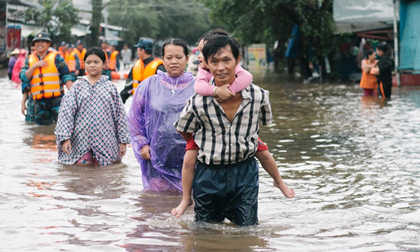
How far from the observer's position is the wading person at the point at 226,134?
440cm

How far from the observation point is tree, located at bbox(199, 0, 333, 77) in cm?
2738

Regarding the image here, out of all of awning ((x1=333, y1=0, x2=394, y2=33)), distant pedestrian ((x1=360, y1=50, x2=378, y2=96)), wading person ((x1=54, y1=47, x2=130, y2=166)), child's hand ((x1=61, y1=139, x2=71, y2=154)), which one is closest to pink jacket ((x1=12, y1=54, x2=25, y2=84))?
awning ((x1=333, y1=0, x2=394, y2=33))

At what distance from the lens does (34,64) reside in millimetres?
10531

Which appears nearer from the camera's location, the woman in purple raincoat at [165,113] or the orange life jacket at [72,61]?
the woman in purple raincoat at [165,113]

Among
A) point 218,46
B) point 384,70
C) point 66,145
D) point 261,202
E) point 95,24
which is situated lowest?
point 261,202

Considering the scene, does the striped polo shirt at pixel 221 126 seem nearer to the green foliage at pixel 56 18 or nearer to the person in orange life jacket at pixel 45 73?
the person in orange life jacket at pixel 45 73

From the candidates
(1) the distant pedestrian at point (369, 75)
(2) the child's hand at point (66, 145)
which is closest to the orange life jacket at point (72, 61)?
(1) the distant pedestrian at point (369, 75)

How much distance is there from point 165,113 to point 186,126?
1.33m

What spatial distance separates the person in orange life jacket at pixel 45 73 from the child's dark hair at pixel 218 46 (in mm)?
6110

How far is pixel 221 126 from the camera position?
4445 millimetres

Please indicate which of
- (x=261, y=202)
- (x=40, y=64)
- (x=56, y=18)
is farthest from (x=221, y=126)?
(x=56, y=18)

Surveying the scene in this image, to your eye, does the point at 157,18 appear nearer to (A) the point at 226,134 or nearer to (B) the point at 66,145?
(B) the point at 66,145

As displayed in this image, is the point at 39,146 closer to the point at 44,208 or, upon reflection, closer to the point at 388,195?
the point at 44,208

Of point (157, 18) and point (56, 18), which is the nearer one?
point (56, 18)
